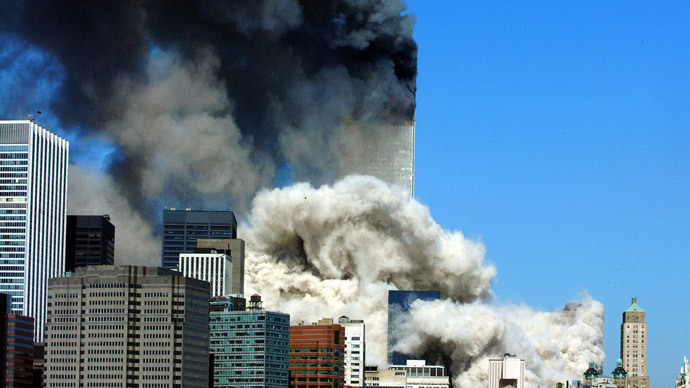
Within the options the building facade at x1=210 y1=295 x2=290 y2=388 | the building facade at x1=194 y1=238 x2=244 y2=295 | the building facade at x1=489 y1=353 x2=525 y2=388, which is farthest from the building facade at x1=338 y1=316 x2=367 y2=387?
the building facade at x1=210 y1=295 x2=290 y2=388

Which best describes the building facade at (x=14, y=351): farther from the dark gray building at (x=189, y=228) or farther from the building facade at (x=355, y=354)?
the dark gray building at (x=189, y=228)

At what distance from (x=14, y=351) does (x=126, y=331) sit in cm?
1167

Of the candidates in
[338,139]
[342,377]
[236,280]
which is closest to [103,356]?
[342,377]

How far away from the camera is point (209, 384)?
120438 millimetres

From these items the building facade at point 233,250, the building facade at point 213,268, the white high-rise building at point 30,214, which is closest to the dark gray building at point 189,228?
the building facade at point 233,250

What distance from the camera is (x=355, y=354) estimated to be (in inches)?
5487

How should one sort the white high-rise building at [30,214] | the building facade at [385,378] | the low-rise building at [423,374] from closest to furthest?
the building facade at [385,378], the white high-rise building at [30,214], the low-rise building at [423,374]

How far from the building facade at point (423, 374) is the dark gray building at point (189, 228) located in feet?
54.7

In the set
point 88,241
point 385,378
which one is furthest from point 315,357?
point 88,241

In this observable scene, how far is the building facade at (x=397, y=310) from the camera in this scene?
496 ft

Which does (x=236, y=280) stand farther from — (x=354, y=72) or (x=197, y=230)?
(x=354, y=72)

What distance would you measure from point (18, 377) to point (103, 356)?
9.92 metres

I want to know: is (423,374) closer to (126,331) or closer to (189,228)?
(189,228)

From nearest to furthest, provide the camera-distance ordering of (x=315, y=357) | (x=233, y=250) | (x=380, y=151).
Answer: (x=315, y=357) → (x=233, y=250) → (x=380, y=151)
